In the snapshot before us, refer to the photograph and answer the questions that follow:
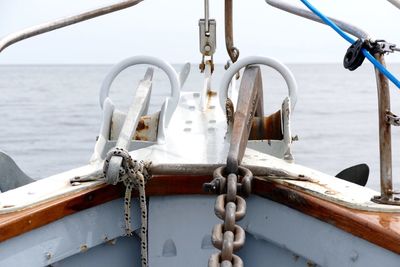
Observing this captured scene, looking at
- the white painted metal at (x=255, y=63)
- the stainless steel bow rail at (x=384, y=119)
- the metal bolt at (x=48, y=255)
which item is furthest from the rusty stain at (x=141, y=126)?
the stainless steel bow rail at (x=384, y=119)

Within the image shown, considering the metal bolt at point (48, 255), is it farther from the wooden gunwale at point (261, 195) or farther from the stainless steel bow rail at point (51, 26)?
the stainless steel bow rail at point (51, 26)

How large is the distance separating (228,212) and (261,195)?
65 cm

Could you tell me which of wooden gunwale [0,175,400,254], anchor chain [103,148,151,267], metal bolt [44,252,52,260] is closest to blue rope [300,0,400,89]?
wooden gunwale [0,175,400,254]

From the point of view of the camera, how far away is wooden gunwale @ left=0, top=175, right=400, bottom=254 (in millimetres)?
2883

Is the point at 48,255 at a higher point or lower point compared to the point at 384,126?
lower

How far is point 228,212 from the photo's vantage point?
9.00 feet

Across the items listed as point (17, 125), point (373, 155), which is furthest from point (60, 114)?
point (373, 155)

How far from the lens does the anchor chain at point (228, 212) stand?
2.59 meters

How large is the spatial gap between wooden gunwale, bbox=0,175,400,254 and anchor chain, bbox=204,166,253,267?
21cm

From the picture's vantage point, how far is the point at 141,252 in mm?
3389

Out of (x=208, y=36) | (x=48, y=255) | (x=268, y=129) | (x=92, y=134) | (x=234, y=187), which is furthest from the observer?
(x=92, y=134)

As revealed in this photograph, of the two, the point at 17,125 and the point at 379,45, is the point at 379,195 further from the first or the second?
the point at 17,125

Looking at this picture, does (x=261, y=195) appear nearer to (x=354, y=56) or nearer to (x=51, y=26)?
(x=354, y=56)

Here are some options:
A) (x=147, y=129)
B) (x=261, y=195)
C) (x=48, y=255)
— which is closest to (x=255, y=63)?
(x=147, y=129)
